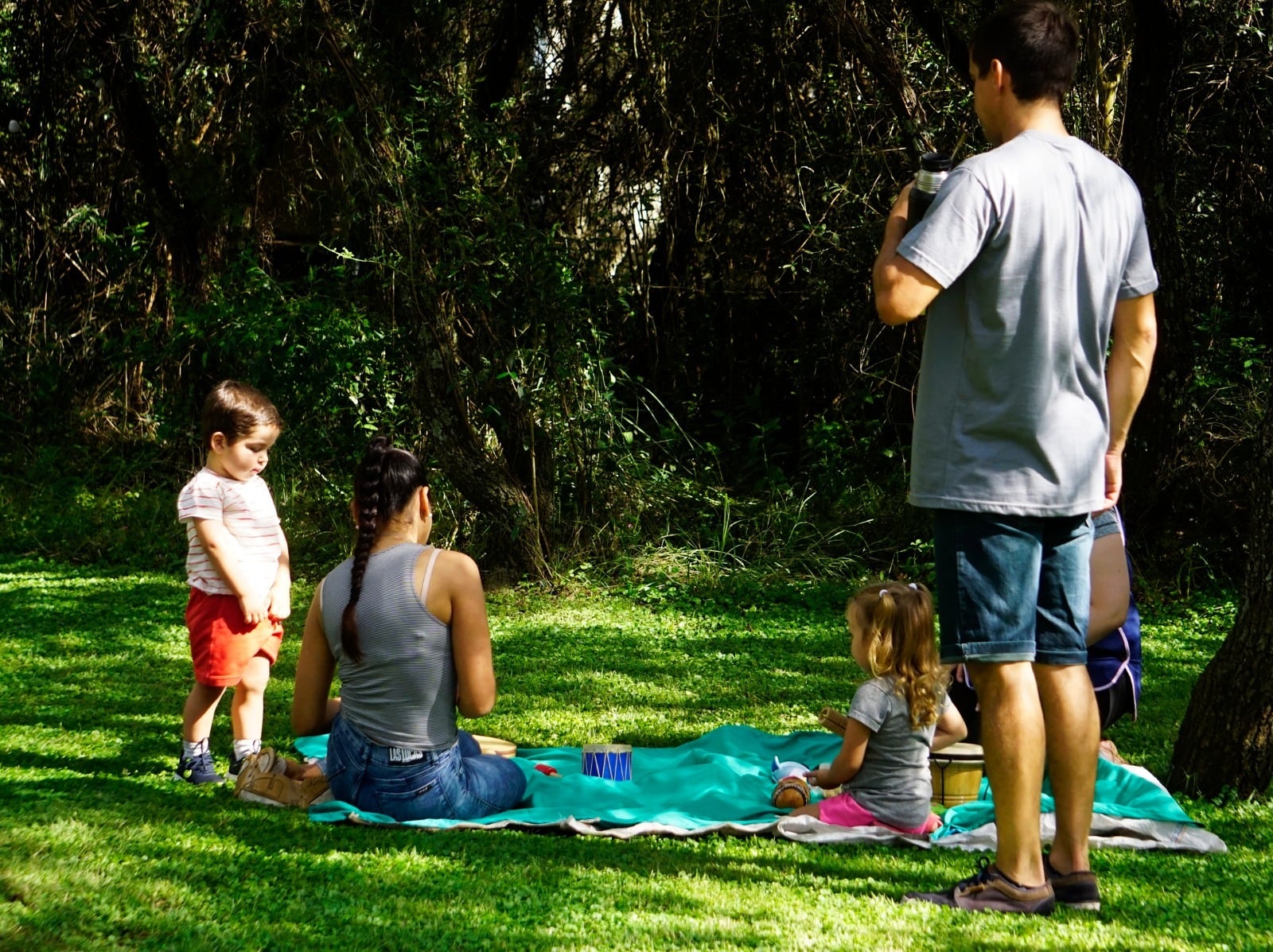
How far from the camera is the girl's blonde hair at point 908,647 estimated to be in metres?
3.87

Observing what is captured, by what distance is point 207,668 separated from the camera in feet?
13.8

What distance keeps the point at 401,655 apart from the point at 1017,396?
1799mm

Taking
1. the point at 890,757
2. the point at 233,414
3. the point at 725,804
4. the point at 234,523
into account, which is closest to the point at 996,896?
the point at 890,757

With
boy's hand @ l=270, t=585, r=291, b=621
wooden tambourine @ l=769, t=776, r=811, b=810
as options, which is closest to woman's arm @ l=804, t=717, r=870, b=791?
wooden tambourine @ l=769, t=776, r=811, b=810

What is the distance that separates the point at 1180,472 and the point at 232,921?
646 cm

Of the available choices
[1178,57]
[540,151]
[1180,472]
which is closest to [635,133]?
[540,151]

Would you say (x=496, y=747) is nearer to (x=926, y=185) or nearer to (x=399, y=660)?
(x=399, y=660)

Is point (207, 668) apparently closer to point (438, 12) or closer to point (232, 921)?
point (232, 921)

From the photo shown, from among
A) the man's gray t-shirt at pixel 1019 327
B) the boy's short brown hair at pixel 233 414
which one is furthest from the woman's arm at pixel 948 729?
the boy's short brown hair at pixel 233 414

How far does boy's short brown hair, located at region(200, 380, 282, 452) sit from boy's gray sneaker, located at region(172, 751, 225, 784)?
0.98 metres

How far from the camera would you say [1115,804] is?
13.0ft

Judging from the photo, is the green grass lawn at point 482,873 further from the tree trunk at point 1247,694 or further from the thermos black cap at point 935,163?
the thermos black cap at point 935,163

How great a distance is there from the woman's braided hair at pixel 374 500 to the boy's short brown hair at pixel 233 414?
0.68 m

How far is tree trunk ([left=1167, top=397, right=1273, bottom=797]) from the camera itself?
13.1 feet
